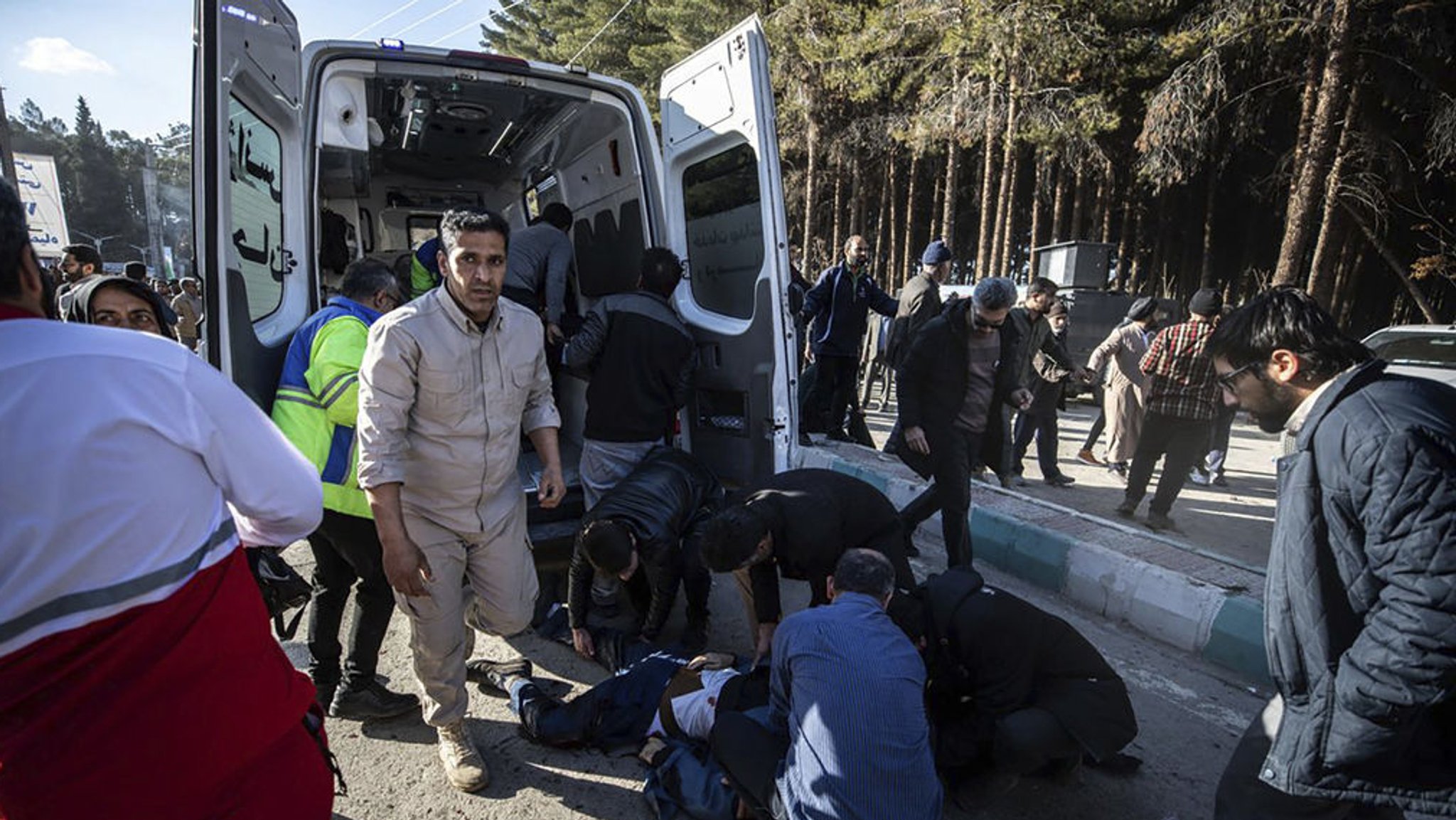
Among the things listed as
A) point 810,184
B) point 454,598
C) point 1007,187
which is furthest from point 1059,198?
point 454,598

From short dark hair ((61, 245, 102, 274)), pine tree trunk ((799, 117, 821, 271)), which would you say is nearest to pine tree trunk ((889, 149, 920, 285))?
pine tree trunk ((799, 117, 821, 271))

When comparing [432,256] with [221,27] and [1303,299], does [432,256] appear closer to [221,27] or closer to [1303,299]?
[221,27]

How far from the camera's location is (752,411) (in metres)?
3.35

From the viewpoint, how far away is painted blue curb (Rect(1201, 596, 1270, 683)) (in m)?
2.99

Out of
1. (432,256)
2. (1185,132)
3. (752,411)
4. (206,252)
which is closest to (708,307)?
(752,411)

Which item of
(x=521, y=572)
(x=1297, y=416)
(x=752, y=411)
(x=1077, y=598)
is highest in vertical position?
(x=1297, y=416)

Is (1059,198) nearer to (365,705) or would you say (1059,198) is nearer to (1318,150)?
(1318,150)

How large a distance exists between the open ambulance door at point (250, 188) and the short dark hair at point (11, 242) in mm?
1604

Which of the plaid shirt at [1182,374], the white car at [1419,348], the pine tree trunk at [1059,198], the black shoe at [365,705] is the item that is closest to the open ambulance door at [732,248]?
the black shoe at [365,705]

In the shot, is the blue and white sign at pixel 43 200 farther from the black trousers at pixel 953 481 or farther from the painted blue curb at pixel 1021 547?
the painted blue curb at pixel 1021 547

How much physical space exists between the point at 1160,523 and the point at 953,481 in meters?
1.97

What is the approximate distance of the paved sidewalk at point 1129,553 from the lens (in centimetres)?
315

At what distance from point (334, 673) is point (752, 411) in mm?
2018

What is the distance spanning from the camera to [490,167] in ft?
21.3
